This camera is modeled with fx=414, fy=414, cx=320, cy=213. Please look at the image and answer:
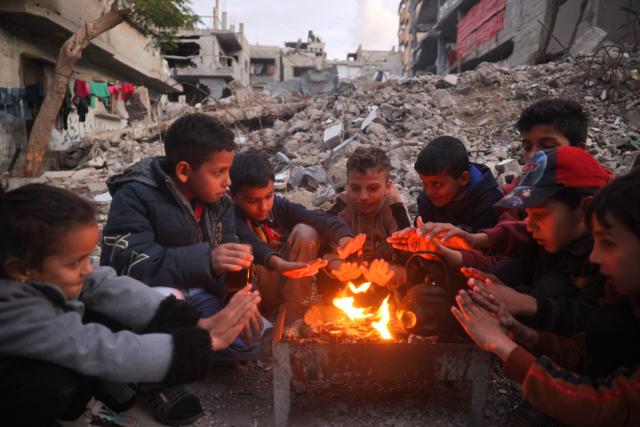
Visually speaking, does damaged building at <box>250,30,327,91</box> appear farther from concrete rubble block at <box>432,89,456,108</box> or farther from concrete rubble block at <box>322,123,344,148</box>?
concrete rubble block at <box>322,123,344,148</box>

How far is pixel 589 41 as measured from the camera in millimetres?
11773

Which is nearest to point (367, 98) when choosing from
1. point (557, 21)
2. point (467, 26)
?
point (557, 21)

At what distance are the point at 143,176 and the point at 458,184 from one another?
2293 millimetres

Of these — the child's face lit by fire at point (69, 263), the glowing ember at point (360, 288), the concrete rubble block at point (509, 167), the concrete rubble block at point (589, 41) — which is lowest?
the glowing ember at point (360, 288)

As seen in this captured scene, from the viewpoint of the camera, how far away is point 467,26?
23141 millimetres

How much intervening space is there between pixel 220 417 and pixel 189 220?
1.21 metres

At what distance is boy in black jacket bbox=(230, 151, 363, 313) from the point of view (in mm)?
3094

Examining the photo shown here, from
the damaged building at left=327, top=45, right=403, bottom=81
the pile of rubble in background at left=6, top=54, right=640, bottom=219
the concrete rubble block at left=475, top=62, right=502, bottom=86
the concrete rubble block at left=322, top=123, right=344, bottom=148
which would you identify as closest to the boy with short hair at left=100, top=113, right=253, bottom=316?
the pile of rubble in background at left=6, top=54, right=640, bottom=219

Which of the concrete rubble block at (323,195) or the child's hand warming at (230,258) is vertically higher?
the child's hand warming at (230,258)

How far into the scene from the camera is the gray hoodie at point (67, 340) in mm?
1533

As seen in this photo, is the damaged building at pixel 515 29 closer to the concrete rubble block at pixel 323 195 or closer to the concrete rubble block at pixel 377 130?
the concrete rubble block at pixel 377 130

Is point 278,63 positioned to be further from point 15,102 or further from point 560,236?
point 560,236

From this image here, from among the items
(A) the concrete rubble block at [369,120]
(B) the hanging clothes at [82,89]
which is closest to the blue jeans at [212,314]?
(A) the concrete rubble block at [369,120]

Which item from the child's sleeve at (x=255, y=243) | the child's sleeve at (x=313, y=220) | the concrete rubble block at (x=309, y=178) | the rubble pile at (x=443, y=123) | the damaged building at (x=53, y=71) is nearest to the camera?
the child's sleeve at (x=255, y=243)
